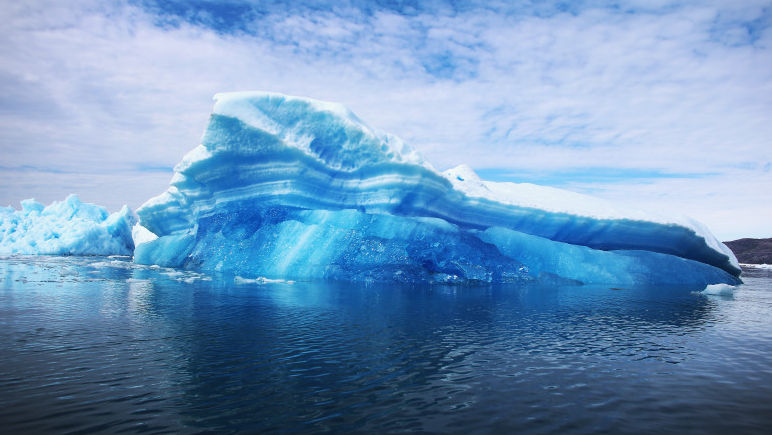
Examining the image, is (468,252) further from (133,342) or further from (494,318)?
(133,342)

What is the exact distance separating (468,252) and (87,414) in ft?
60.8

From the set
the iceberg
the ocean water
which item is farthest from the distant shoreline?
the ocean water

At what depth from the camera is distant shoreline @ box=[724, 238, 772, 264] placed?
70.4 metres

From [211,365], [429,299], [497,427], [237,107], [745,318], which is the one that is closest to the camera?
[497,427]

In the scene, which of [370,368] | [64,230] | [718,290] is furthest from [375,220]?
[64,230]

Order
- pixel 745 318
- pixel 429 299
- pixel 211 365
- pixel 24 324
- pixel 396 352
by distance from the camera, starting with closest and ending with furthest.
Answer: pixel 211 365, pixel 396 352, pixel 24 324, pixel 745 318, pixel 429 299

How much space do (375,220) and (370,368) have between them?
15.9 meters

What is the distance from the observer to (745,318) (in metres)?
12.2

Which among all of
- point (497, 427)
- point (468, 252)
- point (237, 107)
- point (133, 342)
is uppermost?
point (237, 107)

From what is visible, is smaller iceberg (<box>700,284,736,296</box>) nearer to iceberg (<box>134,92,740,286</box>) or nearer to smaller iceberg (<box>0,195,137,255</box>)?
iceberg (<box>134,92,740,286</box>)

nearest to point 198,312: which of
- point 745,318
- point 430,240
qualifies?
point 430,240

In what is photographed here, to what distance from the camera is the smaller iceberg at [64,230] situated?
41.1m

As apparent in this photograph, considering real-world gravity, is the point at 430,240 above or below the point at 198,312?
above

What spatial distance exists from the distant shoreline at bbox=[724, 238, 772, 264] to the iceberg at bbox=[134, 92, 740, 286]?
58243mm
